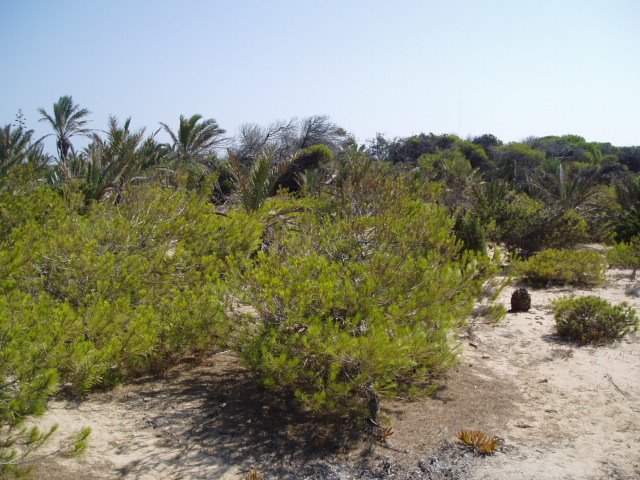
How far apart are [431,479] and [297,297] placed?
1.67m

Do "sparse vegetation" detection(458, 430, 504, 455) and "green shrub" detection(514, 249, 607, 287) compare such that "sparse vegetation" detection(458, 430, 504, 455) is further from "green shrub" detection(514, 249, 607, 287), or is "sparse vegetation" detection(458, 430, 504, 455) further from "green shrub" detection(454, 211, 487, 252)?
"green shrub" detection(454, 211, 487, 252)

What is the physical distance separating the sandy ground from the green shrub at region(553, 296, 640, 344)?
0.67 m

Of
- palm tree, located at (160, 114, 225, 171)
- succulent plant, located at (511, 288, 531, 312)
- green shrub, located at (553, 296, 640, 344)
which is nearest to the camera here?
green shrub, located at (553, 296, 640, 344)

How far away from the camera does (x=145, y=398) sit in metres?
5.34

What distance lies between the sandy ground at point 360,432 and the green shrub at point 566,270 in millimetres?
4118

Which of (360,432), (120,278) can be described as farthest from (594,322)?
(120,278)

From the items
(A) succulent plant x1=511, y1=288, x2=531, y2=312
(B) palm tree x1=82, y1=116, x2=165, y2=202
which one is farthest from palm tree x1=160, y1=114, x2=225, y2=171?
(A) succulent plant x1=511, y1=288, x2=531, y2=312

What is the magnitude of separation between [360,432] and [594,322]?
389 centimetres

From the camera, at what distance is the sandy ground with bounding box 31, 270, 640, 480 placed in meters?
4.30

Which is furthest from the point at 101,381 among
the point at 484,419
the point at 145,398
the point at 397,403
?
the point at 484,419

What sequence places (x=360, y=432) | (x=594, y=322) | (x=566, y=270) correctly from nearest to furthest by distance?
(x=360, y=432)
(x=594, y=322)
(x=566, y=270)

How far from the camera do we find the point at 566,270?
34.4ft

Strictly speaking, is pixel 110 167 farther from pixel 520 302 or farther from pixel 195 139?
pixel 195 139

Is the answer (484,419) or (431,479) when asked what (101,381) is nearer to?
(431,479)
